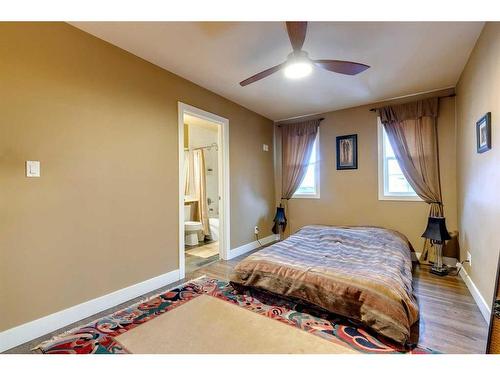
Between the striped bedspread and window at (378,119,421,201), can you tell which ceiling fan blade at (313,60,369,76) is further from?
window at (378,119,421,201)

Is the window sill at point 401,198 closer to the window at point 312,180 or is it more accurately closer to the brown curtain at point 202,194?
the window at point 312,180

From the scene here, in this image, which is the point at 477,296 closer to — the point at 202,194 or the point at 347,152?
the point at 347,152

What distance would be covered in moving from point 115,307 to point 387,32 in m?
3.45

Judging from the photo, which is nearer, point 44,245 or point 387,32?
point 44,245

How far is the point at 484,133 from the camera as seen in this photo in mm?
2041

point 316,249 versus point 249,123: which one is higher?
point 249,123

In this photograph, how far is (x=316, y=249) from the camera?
286 cm

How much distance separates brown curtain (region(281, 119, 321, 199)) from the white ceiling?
3.54 ft

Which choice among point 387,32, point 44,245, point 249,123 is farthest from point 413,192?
point 44,245

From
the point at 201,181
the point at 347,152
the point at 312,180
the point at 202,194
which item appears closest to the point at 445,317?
the point at 347,152

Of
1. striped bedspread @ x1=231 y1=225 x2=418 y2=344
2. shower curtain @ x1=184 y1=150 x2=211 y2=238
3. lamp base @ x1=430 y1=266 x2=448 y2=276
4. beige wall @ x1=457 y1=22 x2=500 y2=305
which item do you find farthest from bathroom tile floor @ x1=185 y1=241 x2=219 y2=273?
beige wall @ x1=457 y1=22 x2=500 y2=305

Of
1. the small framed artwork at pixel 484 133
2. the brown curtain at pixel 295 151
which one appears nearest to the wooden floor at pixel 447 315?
the small framed artwork at pixel 484 133
